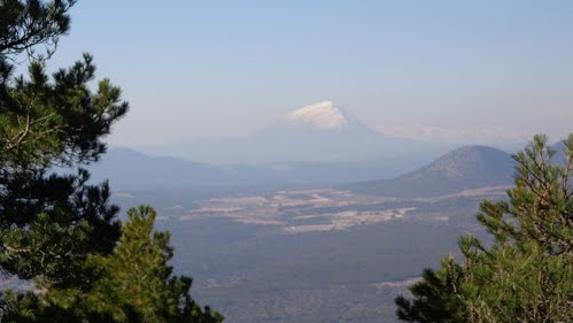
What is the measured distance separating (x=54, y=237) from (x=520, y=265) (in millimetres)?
8405

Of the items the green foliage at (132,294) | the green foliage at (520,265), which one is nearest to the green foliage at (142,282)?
the green foliage at (132,294)

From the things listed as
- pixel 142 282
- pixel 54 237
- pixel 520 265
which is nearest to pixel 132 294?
pixel 142 282

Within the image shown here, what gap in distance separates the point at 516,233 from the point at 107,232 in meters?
10.9

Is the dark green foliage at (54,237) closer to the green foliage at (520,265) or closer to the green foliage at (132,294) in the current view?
the green foliage at (132,294)

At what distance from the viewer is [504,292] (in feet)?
30.8

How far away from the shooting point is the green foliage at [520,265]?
30.3 ft

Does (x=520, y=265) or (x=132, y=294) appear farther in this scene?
(x=132, y=294)

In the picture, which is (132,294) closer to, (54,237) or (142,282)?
(142,282)

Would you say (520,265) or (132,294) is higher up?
(520,265)

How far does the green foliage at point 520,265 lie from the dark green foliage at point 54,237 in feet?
17.5

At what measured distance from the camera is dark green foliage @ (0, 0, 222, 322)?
42.5ft

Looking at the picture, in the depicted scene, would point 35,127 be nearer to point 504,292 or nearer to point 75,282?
point 75,282

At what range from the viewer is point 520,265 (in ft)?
30.9

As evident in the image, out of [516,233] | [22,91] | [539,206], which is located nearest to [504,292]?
[539,206]
